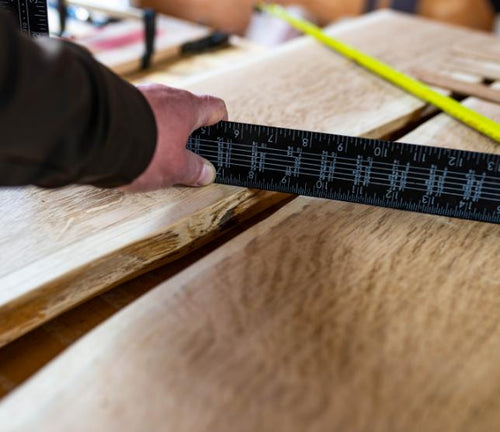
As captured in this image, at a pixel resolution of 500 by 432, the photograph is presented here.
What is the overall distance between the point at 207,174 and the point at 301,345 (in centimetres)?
42

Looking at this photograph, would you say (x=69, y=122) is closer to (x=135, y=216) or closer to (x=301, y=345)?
(x=135, y=216)

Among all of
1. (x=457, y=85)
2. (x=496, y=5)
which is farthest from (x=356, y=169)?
(x=496, y=5)

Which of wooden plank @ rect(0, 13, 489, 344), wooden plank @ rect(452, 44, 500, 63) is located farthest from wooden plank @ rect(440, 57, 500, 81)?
wooden plank @ rect(0, 13, 489, 344)

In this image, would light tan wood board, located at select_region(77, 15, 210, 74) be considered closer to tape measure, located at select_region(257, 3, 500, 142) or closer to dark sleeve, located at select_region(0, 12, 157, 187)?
tape measure, located at select_region(257, 3, 500, 142)

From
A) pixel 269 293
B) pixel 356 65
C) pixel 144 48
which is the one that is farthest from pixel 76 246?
pixel 144 48

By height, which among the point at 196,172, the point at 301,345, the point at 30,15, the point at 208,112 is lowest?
the point at 301,345

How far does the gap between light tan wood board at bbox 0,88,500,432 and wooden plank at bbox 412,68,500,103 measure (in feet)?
2.30

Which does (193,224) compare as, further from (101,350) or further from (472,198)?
(472,198)

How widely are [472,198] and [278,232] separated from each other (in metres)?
0.37

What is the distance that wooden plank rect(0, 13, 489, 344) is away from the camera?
86 cm

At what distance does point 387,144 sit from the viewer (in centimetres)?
102

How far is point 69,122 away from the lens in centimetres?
74

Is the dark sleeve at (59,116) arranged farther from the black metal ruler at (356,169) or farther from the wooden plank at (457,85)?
the wooden plank at (457,85)

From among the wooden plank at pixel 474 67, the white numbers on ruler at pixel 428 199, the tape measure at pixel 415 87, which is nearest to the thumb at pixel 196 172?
the white numbers on ruler at pixel 428 199
